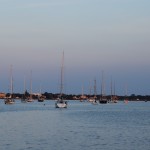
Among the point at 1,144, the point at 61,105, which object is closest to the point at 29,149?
the point at 1,144

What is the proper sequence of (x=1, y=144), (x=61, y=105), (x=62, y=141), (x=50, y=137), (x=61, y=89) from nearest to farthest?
(x=1, y=144) < (x=62, y=141) < (x=50, y=137) < (x=61, y=89) < (x=61, y=105)

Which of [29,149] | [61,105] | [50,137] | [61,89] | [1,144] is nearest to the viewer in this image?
[29,149]

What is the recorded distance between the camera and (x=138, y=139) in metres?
48.4

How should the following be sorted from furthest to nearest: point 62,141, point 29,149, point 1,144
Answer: point 62,141
point 1,144
point 29,149

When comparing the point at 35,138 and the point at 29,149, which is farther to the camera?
the point at 35,138

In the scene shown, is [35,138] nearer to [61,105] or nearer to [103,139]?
[103,139]

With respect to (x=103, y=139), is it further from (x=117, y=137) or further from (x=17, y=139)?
(x=17, y=139)

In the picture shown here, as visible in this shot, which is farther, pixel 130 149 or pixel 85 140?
pixel 85 140

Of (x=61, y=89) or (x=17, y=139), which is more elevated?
(x=61, y=89)

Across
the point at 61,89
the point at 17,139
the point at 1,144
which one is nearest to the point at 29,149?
the point at 1,144

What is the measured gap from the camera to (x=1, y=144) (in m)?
42.6

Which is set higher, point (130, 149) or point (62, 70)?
point (62, 70)

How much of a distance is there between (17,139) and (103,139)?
7.80m

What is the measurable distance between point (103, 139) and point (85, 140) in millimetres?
2180
